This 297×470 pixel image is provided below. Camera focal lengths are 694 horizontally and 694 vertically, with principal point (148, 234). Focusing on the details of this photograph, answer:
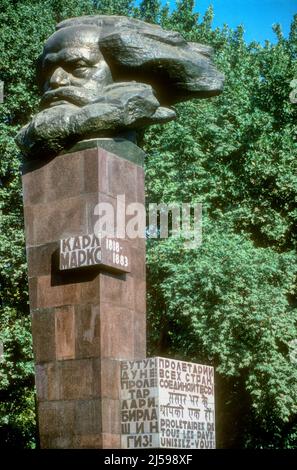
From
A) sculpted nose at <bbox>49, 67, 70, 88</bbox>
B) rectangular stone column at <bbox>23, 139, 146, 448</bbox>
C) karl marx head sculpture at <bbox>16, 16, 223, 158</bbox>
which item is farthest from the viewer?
sculpted nose at <bbox>49, 67, 70, 88</bbox>

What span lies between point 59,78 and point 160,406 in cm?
457

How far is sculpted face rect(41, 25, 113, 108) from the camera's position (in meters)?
9.26

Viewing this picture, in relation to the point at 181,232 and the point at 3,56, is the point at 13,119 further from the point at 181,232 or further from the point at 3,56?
the point at 181,232

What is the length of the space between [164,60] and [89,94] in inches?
47.8

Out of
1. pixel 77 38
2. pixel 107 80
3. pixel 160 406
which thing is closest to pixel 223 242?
pixel 107 80

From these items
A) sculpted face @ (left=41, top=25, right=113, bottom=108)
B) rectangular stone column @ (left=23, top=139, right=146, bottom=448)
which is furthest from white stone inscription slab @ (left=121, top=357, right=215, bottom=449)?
sculpted face @ (left=41, top=25, right=113, bottom=108)

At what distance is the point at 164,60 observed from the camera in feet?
31.6

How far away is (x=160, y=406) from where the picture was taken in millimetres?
7801

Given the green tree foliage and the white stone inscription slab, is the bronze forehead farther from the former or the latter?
the green tree foliage

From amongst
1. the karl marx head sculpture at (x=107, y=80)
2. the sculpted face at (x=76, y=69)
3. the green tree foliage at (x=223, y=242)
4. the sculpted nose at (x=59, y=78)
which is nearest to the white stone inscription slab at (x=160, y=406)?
the karl marx head sculpture at (x=107, y=80)

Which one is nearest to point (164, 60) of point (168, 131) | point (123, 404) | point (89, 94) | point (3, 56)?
point (89, 94)

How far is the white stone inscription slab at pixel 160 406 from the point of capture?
25.5ft

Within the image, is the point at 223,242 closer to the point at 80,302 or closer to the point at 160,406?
the point at 80,302

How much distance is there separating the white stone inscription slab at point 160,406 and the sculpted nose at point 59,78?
12.7 feet
